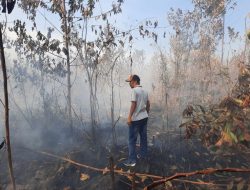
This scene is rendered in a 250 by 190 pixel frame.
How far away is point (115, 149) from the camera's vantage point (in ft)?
22.9

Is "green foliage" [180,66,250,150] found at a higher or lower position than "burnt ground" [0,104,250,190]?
higher

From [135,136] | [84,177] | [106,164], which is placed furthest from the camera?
[106,164]

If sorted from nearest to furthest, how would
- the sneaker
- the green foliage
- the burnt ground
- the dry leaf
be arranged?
the green foliage, the burnt ground, the sneaker, the dry leaf

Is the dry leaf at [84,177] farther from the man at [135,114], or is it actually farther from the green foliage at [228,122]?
the green foliage at [228,122]

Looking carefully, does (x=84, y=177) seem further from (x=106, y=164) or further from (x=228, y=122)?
(x=228, y=122)

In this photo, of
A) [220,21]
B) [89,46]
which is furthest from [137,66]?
[89,46]

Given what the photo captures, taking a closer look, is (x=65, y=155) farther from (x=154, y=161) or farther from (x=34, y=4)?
(x=34, y=4)

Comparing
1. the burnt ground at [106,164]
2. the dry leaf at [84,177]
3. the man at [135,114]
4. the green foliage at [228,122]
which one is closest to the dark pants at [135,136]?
the man at [135,114]

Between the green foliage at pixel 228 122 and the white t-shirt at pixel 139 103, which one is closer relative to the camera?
the green foliage at pixel 228 122

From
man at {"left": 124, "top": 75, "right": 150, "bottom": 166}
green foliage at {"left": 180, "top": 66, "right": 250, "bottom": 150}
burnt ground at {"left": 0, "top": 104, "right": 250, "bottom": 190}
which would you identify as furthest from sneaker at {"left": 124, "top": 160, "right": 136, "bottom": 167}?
green foliage at {"left": 180, "top": 66, "right": 250, "bottom": 150}

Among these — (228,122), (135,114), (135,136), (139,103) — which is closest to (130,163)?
(135,136)

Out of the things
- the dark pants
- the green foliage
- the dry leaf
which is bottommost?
the dry leaf

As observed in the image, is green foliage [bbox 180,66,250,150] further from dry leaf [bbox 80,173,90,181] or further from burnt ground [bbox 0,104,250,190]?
dry leaf [bbox 80,173,90,181]

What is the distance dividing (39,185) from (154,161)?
224cm
